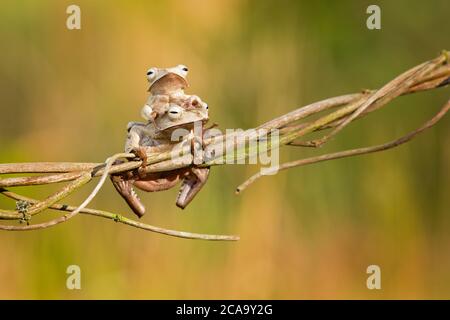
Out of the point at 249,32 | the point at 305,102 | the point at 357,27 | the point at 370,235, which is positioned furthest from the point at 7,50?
the point at 370,235

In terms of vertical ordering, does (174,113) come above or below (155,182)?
above

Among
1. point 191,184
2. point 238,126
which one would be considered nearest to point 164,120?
point 191,184

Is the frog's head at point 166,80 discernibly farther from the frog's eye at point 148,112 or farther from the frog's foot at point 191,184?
the frog's foot at point 191,184

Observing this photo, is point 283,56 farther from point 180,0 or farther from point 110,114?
point 110,114

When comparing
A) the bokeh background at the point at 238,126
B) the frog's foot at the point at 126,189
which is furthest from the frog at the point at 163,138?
the bokeh background at the point at 238,126

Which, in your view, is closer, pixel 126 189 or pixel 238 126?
pixel 126 189

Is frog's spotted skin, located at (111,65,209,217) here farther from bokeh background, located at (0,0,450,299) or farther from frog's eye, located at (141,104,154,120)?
bokeh background, located at (0,0,450,299)

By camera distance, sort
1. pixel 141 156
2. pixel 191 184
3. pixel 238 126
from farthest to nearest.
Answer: pixel 238 126 < pixel 191 184 < pixel 141 156

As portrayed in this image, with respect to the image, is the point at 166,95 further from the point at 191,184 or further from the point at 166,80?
the point at 191,184
